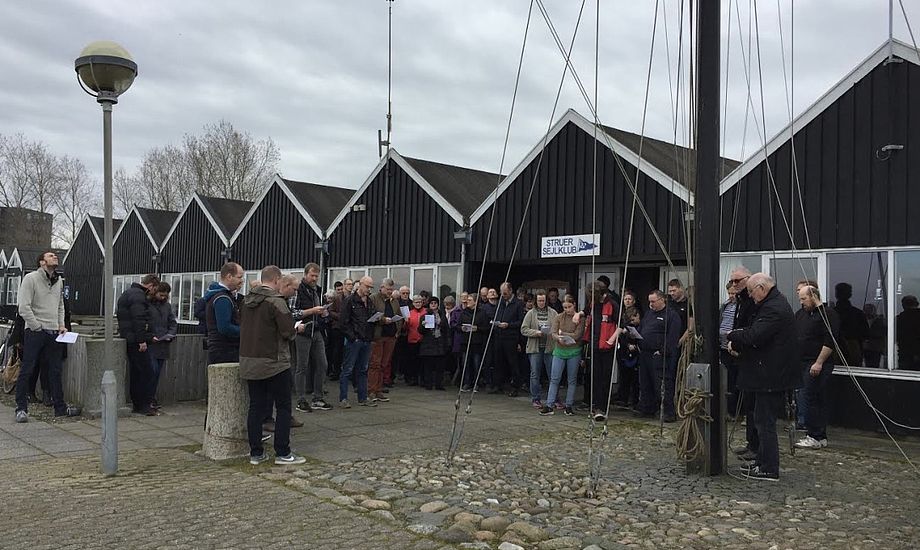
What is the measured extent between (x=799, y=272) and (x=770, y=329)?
390cm

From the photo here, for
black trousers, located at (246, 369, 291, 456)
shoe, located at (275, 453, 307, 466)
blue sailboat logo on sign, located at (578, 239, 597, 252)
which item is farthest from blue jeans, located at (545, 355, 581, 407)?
black trousers, located at (246, 369, 291, 456)

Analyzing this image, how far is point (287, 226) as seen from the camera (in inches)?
756

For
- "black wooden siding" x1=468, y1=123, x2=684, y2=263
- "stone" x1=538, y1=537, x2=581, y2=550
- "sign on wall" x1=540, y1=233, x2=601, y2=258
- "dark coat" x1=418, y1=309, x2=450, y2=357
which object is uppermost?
"black wooden siding" x1=468, y1=123, x2=684, y2=263

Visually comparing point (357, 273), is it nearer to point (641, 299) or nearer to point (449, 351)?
point (449, 351)

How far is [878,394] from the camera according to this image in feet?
30.2

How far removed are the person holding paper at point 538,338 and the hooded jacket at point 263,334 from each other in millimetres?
4830

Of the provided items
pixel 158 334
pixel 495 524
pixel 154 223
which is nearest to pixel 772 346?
pixel 495 524

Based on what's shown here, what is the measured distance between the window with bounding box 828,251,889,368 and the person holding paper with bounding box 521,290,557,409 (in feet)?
12.2

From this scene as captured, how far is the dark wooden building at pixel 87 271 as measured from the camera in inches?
1143

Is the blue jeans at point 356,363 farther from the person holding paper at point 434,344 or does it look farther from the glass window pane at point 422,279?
the glass window pane at point 422,279

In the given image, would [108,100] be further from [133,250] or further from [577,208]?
[133,250]

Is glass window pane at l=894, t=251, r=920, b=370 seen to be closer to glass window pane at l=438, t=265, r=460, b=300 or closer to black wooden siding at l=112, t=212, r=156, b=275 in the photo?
glass window pane at l=438, t=265, r=460, b=300

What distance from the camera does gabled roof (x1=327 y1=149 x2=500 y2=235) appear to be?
15141 millimetres

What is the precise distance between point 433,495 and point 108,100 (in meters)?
4.34
